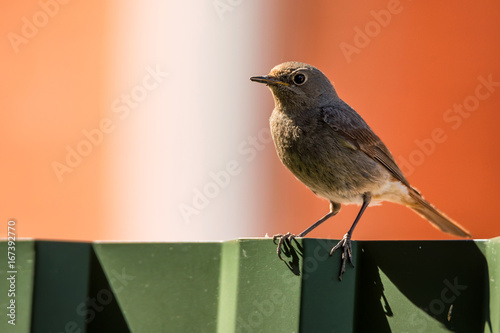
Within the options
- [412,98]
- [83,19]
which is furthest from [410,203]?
[83,19]

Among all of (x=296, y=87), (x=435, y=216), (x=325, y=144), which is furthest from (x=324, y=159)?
(x=435, y=216)

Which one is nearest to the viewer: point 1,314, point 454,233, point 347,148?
point 1,314

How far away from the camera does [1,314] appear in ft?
10.3

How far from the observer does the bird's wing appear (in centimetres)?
487

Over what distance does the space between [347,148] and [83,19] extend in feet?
17.9

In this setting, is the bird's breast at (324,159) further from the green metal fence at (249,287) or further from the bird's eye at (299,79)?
the green metal fence at (249,287)

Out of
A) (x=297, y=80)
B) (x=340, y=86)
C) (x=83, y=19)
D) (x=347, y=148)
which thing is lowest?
(x=347, y=148)

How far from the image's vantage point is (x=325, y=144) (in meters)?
4.76

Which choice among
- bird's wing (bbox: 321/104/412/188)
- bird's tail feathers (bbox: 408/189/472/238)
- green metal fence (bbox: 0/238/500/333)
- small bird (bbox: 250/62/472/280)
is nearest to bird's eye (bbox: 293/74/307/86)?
small bird (bbox: 250/62/472/280)

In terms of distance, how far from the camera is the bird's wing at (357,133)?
4.87 m

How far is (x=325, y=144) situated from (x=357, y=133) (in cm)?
34

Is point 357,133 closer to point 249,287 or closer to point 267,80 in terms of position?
point 267,80

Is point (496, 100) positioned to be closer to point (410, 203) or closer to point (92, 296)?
point (410, 203)

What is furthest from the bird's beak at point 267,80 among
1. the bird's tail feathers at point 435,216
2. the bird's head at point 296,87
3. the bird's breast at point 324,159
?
the bird's tail feathers at point 435,216
